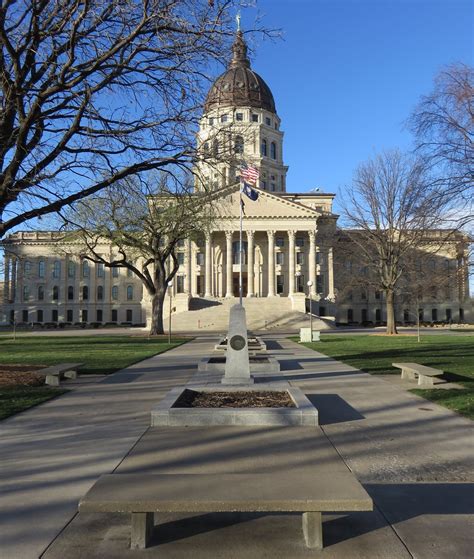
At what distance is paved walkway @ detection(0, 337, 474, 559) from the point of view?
12.8ft

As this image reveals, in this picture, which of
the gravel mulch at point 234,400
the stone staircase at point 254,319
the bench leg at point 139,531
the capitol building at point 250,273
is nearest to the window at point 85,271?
the capitol building at point 250,273

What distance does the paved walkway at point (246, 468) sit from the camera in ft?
12.8

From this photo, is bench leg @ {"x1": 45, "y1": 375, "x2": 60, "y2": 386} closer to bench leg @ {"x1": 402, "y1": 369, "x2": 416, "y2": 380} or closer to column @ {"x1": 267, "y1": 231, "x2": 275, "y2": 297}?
bench leg @ {"x1": 402, "y1": 369, "x2": 416, "y2": 380}

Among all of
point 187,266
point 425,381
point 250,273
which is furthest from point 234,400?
point 187,266

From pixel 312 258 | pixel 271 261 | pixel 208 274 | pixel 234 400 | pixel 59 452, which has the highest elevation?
pixel 312 258

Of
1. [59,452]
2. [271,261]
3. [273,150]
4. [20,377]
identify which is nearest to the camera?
[59,452]

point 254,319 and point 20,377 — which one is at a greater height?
point 254,319

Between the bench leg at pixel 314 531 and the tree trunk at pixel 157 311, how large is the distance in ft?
115

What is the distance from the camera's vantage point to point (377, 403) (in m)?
10.2

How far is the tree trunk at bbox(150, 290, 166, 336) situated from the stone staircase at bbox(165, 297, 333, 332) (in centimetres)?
1273

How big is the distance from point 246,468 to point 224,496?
5.76 feet

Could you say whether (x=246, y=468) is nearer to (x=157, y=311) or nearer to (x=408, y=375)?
(x=408, y=375)

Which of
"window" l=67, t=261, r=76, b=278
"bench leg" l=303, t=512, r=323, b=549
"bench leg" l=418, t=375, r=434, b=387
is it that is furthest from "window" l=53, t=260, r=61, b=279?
"bench leg" l=303, t=512, r=323, b=549

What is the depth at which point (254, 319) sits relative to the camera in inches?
2286
